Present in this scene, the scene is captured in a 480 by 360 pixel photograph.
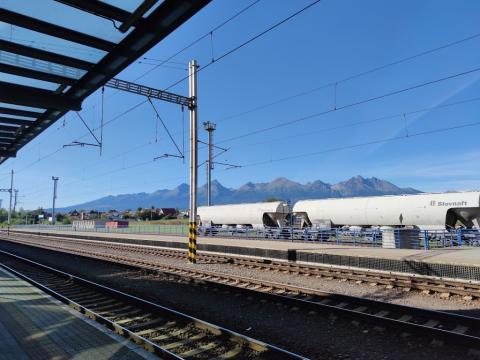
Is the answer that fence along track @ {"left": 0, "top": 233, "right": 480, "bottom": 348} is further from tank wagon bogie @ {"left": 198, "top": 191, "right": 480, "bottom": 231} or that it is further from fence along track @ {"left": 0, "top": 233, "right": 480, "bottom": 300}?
tank wagon bogie @ {"left": 198, "top": 191, "right": 480, "bottom": 231}

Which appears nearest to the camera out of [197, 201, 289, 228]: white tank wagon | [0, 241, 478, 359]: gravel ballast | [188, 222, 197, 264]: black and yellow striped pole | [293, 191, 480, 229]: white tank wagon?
[0, 241, 478, 359]: gravel ballast

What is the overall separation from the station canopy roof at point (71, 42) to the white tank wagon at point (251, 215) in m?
31.1

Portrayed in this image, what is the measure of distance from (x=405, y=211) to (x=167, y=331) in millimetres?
24446

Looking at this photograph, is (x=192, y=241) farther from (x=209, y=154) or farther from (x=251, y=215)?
(x=209, y=154)

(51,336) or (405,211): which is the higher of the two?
(405,211)

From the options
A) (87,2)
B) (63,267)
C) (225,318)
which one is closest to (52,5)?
(87,2)

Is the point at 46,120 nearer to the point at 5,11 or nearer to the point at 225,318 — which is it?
the point at 5,11

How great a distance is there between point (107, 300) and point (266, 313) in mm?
4607

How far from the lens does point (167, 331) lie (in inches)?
297

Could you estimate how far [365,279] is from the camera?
12633 millimetres

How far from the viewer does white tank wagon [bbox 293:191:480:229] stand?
26516 millimetres

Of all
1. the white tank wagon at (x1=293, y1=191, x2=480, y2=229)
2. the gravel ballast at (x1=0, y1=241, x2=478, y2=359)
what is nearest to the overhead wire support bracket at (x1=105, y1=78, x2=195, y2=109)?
the gravel ballast at (x1=0, y1=241, x2=478, y2=359)

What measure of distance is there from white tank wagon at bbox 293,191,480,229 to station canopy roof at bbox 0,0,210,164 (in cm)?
2462

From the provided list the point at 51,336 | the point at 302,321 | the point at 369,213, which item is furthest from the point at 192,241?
the point at 369,213
